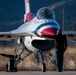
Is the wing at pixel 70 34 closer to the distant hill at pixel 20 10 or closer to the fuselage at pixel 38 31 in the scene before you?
the fuselage at pixel 38 31

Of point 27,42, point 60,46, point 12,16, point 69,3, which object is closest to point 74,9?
point 69,3

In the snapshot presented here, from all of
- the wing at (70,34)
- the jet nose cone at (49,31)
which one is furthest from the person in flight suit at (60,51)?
the wing at (70,34)

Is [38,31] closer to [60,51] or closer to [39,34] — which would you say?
[39,34]

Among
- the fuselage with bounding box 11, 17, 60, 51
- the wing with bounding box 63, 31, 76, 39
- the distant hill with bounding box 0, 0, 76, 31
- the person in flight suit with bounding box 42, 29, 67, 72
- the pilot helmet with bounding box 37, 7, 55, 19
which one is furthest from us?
the distant hill with bounding box 0, 0, 76, 31

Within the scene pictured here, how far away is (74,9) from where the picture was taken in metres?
86.4

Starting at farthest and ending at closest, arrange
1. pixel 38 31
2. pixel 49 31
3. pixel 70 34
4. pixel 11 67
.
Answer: pixel 11 67, pixel 70 34, pixel 38 31, pixel 49 31

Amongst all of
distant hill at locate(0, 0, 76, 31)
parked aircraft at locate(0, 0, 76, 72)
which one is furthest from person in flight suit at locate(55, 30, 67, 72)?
distant hill at locate(0, 0, 76, 31)

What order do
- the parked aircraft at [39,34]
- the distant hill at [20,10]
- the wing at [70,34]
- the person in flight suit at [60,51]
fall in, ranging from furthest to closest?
1. the distant hill at [20,10]
2. the wing at [70,34]
3. the parked aircraft at [39,34]
4. the person in flight suit at [60,51]

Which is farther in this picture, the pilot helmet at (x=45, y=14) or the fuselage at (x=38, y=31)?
the pilot helmet at (x=45, y=14)

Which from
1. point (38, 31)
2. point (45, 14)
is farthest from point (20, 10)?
point (38, 31)

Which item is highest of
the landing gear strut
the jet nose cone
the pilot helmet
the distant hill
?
the distant hill

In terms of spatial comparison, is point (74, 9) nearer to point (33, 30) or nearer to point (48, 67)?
point (48, 67)

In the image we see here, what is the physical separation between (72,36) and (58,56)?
7479mm

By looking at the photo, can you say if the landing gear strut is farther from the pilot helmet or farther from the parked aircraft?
the pilot helmet
